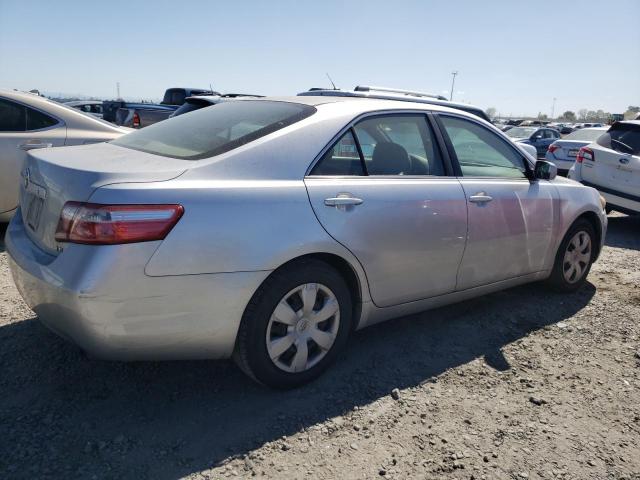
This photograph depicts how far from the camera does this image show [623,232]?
296 inches

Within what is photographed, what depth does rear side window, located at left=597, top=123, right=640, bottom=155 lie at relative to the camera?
7241 millimetres

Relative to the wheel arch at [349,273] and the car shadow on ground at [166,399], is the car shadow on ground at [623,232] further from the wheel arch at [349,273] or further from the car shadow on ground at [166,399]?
the wheel arch at [349,273]

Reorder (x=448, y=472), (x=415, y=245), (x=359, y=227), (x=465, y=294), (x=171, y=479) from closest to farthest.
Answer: (x=171, y=479) → (x=448, y=472) → (x=359, y=227) → (x=415, y=245) → (x=465, y=294)

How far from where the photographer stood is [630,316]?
13.7ft

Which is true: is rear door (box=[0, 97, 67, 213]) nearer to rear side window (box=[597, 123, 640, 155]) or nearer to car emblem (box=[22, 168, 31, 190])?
car emblem (box=[22, 168, 31, 190])

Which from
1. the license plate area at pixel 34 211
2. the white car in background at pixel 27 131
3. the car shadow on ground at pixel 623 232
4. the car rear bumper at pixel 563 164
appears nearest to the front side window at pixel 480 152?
the license plate area at pixel 34 211

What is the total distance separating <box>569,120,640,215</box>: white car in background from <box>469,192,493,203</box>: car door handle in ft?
15.5

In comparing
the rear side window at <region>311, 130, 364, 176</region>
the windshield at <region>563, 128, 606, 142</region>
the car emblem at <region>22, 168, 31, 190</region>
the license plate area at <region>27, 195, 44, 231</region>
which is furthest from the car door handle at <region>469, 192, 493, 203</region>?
the windshield at <region>563, 128, 606, 142</region>

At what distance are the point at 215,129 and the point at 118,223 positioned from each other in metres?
1.00

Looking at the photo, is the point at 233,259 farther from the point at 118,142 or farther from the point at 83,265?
the point at 118,142

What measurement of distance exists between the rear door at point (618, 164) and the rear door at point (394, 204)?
16.5ft

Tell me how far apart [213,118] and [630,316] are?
3.58 meters

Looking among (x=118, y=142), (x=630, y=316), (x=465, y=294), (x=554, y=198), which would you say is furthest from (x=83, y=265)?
(x=630, y=316)

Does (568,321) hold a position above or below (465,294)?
below
